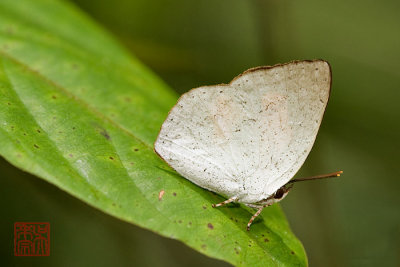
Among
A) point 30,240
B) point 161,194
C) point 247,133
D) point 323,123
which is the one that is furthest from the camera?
point 323,123

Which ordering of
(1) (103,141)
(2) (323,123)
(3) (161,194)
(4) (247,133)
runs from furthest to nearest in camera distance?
(2) (323,123) < (4) (247,133) < (1) (103,141) < (3) (161,194)

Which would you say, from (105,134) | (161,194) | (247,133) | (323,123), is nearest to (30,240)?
(105,134)

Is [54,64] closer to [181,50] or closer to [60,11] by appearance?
[60,11]

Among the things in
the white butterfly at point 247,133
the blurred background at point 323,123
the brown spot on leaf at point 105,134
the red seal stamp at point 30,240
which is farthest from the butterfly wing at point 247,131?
the red seal stamp at point 30,240

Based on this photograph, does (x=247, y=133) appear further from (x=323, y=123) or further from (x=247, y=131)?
(x=323, y=123)

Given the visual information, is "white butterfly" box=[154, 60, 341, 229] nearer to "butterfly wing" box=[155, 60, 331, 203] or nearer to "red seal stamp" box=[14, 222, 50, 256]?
"butterfly wing" box=[155, 60, 331, 203]
